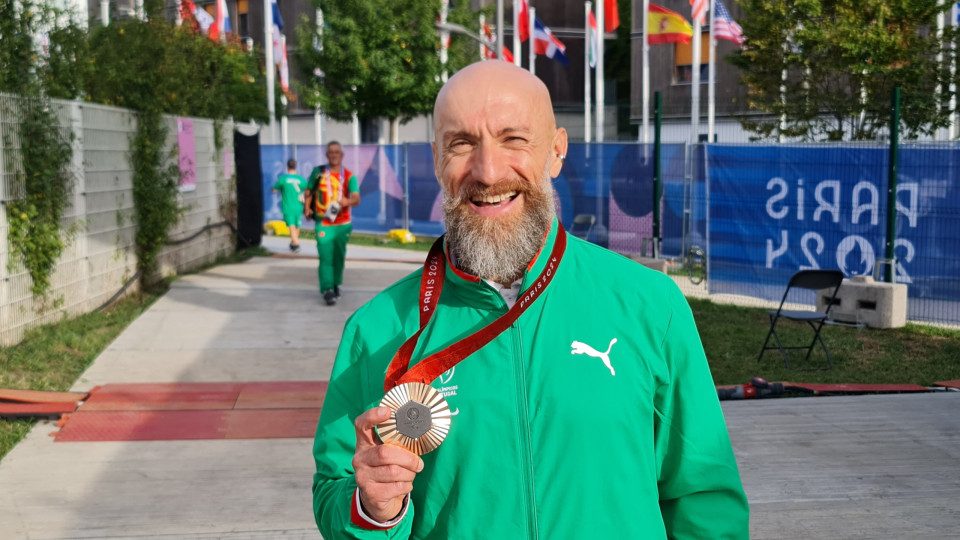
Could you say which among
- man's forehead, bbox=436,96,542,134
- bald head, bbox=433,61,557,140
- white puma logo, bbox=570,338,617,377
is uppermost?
bald head, bbox=433,61,557,140

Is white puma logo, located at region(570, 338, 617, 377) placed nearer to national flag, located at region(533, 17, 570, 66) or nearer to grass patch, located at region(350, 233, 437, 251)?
grass patch, located at region(350, 233, 437, 251)

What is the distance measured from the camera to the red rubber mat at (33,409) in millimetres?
7660

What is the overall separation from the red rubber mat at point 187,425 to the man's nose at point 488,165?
17.7 feet

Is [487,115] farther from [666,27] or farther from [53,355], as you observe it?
[666,27]

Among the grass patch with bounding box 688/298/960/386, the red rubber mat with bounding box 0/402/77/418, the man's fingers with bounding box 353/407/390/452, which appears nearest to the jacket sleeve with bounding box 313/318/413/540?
the man's fingers with bounding box 353/407/390/452

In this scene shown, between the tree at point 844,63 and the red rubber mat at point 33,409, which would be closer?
the red rubber mat at point 33,409

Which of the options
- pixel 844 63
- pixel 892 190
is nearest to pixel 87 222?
pixel 892 190

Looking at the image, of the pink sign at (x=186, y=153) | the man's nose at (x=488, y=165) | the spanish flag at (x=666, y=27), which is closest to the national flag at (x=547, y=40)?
the spanish flag at (x=666, y=27)

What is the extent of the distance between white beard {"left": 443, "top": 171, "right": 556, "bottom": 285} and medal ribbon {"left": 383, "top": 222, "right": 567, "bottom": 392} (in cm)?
6

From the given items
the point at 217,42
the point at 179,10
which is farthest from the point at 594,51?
the point at 179,10

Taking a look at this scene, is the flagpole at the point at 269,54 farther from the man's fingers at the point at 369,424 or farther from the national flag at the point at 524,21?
the man's fingers at the point at 369,424

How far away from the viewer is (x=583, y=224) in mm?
17922

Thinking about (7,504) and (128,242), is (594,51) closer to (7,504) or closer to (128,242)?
(128,242)

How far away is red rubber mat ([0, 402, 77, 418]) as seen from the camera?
7660 mm
